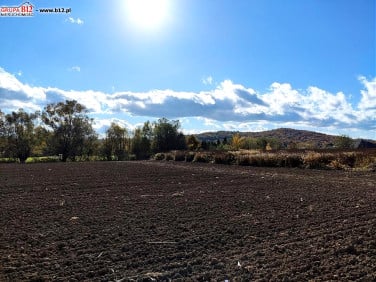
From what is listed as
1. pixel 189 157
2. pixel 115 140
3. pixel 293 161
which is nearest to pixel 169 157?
pixel 189 157

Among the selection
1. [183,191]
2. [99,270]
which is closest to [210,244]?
[99,270]

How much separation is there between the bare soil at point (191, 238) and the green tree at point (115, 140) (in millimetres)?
65542

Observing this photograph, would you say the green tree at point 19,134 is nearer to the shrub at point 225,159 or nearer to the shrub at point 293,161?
the shrub at point 225,159

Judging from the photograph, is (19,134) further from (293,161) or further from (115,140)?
(293,161)

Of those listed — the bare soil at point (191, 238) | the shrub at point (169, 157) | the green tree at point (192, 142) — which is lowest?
the bare soil at point (191, 238)

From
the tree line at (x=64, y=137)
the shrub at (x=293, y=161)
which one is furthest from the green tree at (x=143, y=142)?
the shrub at (x=293, y=161)

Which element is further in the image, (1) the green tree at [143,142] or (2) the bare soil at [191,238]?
(1) the green tree at [143,142]

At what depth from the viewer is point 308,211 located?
7770 millimetres

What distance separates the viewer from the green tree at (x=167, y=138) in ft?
217

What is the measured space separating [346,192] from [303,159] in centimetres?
1355

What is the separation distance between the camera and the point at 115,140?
3046 inches

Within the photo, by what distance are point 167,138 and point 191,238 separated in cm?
6106

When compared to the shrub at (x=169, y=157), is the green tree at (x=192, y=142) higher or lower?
higher

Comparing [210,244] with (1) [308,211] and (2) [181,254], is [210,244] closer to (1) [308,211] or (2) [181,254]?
(2) [181,254]
